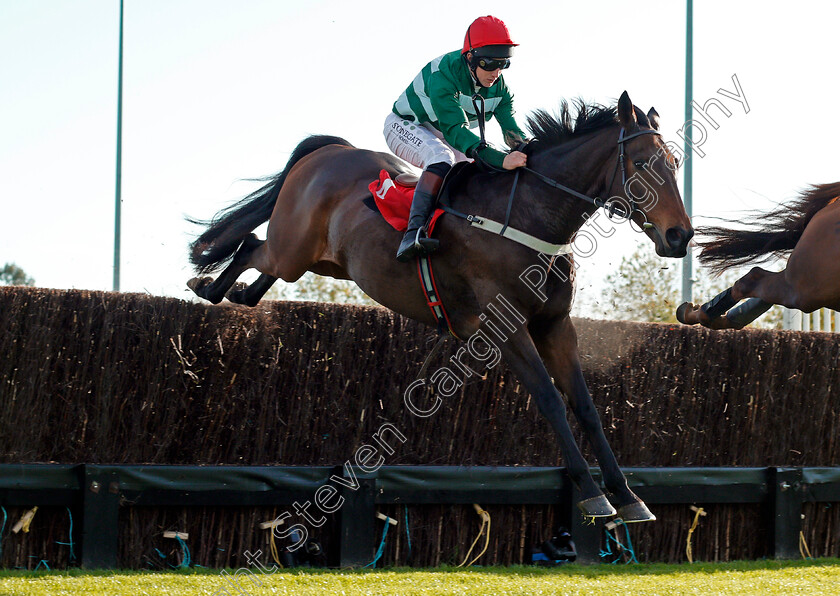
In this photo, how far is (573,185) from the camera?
4387 millimetres

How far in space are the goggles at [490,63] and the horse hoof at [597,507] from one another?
211 centimetres

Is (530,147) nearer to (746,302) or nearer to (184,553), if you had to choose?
(746,302)

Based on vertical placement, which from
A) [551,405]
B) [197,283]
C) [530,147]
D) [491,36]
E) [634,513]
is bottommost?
[634,513]

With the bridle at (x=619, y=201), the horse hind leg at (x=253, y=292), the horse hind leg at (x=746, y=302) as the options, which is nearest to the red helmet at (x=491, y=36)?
the bridle at (x=619, y=201)

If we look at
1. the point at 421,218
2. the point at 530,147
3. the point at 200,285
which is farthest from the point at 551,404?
the point at 200,285

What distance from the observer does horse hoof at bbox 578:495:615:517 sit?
390cm

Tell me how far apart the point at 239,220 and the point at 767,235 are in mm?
3359

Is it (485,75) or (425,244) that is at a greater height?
(485,75)

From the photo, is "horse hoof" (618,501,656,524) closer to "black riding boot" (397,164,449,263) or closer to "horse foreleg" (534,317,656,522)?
"horse foreleg" (534,317,656,522)

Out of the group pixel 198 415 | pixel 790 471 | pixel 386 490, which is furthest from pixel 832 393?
pixel 198 415

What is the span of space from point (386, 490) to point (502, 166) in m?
2.41

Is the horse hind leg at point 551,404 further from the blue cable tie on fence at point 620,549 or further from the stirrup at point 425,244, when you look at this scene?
the blue cable tie on fence at point 620,549

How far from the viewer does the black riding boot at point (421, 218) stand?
4.47 m

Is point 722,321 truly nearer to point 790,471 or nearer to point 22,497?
point 790,471
